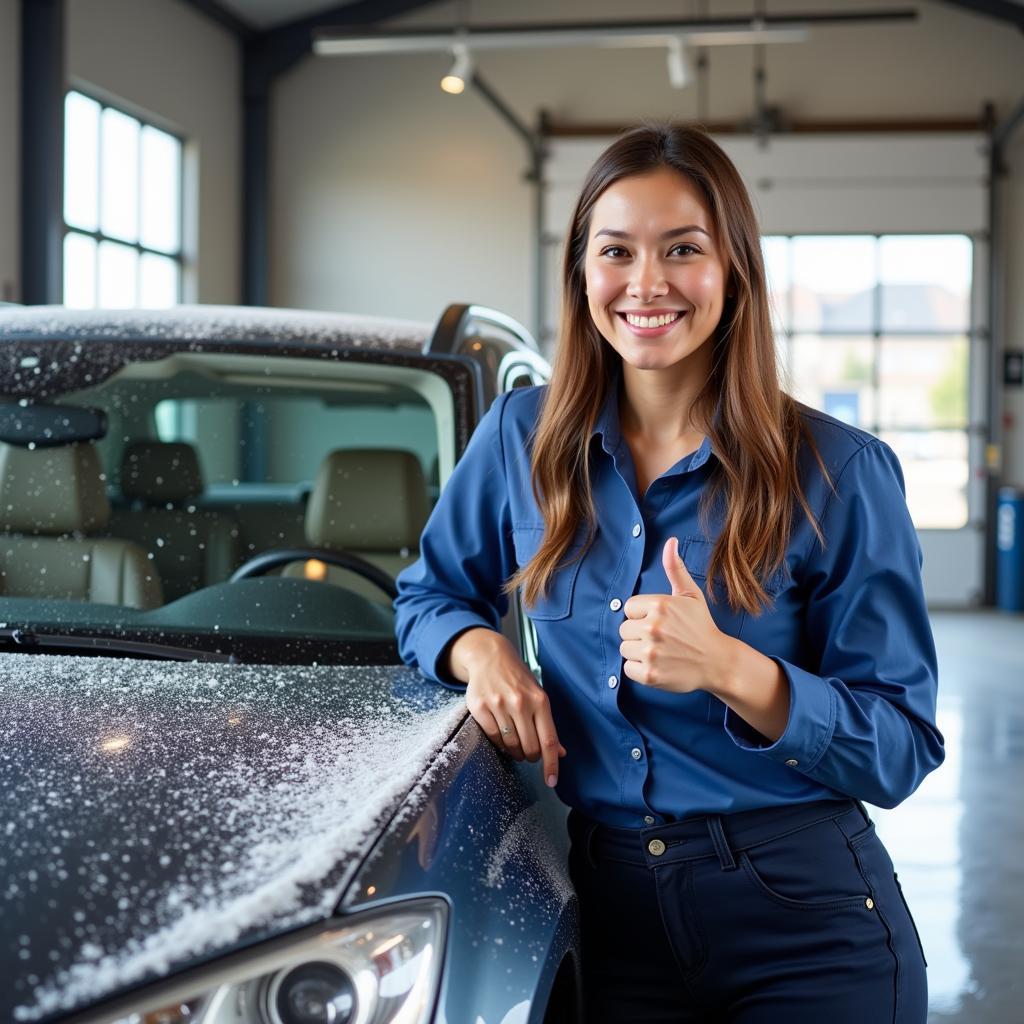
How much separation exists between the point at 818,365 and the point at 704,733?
452 inches

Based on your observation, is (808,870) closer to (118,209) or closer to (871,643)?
(871,643)

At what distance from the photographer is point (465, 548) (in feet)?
5.63

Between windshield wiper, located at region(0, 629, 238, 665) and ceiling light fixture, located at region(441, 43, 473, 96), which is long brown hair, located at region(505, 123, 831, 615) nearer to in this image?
windshield wiper, located at region(0, 629, 238, 665)

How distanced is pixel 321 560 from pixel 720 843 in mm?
863

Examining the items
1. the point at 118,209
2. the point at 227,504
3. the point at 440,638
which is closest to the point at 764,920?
the point at 440,638

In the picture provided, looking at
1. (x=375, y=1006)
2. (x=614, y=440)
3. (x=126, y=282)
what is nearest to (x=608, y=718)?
(x=614, y=440)

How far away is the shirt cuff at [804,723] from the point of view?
1.36m

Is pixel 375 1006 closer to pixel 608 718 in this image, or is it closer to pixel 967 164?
pixel 608 718

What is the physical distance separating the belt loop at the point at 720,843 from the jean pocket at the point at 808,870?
14 mm

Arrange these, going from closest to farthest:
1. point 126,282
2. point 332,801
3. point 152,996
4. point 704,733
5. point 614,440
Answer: point 152,996
point 332,801
point 704,733
point 614,440
point 126,282

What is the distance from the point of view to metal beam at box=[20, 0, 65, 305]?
9.15 meters

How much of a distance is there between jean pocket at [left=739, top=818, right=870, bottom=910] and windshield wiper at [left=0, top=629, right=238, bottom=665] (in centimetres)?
77

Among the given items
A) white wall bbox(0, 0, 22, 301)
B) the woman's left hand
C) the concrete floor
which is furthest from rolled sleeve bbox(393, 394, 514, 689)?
white wall bbox(0, 0, 22, 301)

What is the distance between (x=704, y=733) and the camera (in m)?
1.47
